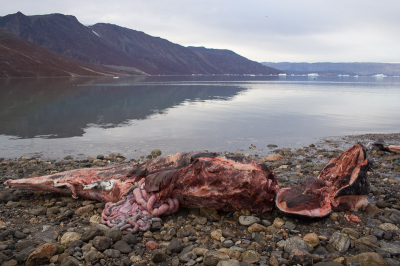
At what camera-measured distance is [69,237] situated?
4.35 metres

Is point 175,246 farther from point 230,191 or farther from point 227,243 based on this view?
point 230,191

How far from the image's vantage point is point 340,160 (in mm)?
5469

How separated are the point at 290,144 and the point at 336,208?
25.2ft

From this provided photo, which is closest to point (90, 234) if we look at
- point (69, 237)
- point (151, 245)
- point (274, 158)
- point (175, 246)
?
point (69, 237)

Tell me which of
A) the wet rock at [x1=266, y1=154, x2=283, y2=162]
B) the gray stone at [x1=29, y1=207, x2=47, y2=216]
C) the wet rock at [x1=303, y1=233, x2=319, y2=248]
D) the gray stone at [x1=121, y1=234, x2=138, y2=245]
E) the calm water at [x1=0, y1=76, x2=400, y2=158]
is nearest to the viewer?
the wet rock at [x1=303, y1=233, x2=319, y2=248]

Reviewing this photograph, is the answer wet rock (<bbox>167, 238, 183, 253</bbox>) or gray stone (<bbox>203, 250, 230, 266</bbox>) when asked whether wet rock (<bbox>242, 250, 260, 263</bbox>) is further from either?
wet rock (<bbox>167, 238, 183, 253</bbox>)

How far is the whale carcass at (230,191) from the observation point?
16.2 ft

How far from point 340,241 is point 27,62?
332 ft

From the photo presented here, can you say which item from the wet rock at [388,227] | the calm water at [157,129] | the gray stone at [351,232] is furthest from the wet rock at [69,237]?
the calm water at [157,129]

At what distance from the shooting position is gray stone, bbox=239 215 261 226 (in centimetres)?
480

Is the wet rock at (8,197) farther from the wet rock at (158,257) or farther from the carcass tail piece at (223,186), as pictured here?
the wet rock at (158,257)

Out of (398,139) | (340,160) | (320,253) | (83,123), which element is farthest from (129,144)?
(398,139)

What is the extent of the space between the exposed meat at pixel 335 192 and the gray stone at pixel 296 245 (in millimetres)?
687

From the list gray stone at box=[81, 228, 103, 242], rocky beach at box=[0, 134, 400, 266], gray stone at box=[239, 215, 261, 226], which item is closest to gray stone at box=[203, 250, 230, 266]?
rocky beach at box=[0, 134, 400, 266]
